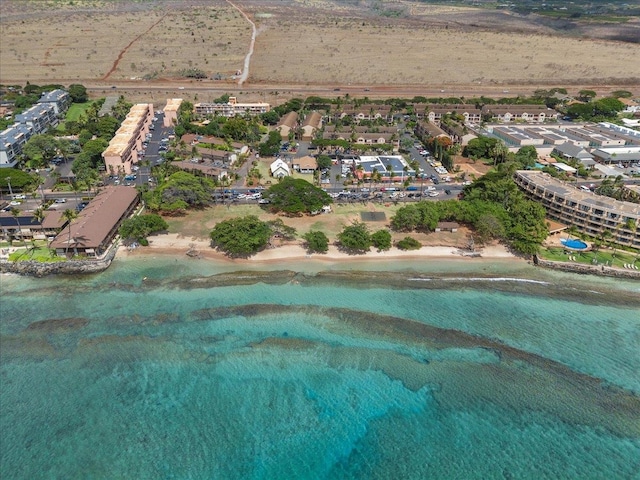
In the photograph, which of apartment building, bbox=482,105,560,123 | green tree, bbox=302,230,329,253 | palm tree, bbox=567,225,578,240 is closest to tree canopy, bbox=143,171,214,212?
green tree, bbox=302,230,329,253

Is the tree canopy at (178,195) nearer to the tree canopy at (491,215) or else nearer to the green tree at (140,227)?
the green tree at (140,227)

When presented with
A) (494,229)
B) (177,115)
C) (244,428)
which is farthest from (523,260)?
(177,115)

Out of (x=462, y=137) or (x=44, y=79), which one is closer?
(x=462, y=137)

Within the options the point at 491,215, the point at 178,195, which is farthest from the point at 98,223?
the point at 491,215

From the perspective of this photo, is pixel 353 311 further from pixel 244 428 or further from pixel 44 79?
pixel 44 79

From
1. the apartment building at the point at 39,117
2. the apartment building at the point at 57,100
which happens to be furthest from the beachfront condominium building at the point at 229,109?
the apartment building at the point at 57,100
